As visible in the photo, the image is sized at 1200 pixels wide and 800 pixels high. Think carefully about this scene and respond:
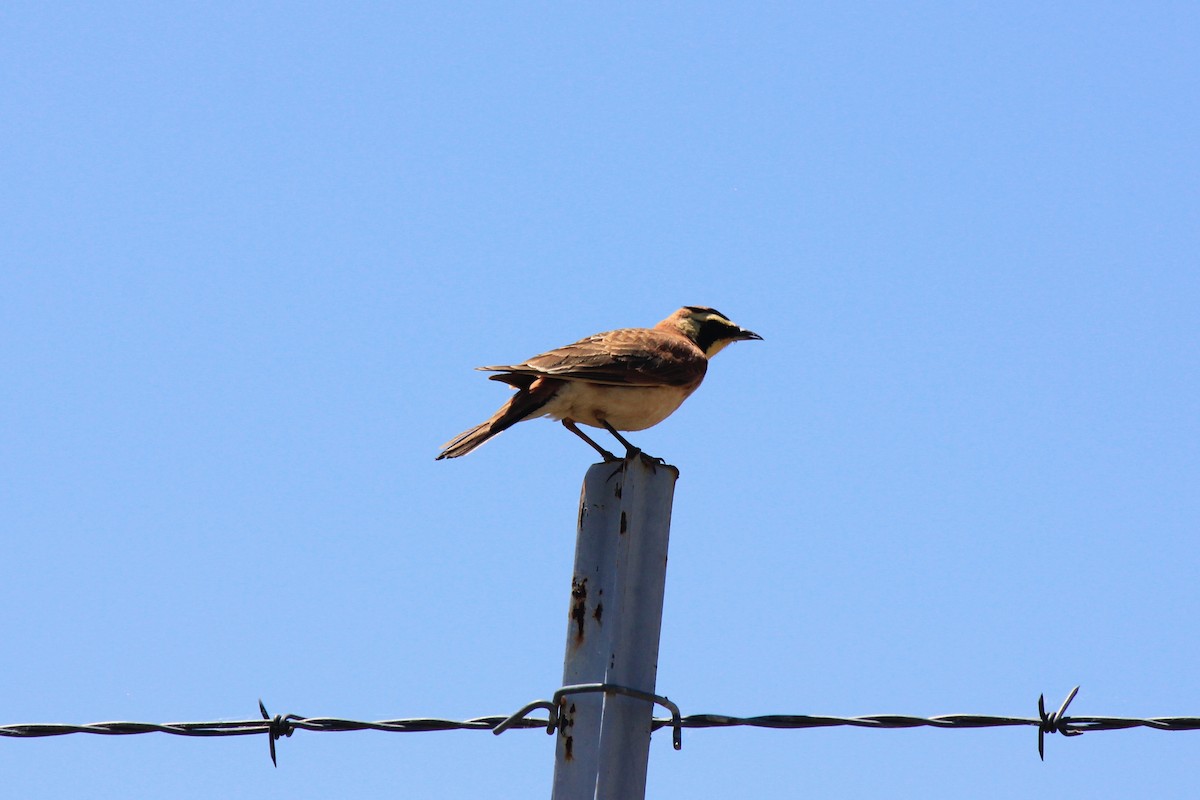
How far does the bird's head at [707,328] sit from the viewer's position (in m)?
10.8

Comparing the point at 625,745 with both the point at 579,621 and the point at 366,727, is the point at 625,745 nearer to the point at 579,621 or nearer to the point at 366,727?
the point at 579,621

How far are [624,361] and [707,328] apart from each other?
2398mm

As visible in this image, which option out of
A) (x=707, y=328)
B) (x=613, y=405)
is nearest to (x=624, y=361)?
(x=613, y=405)

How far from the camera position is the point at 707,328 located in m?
10.9

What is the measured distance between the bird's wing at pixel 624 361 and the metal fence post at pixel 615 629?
3670 millimetres

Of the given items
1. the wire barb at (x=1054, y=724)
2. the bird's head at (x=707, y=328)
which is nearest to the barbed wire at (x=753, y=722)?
the wire barb at (x=1054, y=724)

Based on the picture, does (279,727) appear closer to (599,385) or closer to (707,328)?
(599,385)

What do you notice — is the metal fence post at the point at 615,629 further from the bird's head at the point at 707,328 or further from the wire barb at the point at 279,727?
the bird's head at the point at 707,328

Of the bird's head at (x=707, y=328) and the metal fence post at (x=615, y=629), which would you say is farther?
the bird's head at (x=707, y=328)

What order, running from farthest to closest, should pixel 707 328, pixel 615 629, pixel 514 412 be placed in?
pixel 707 328
pixel 514 412
pixel 615 629

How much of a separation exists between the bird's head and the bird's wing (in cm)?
111

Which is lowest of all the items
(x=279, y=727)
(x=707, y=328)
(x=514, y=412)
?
(x=279, y=727)

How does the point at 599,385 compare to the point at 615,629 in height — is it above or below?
above

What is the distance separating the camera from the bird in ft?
26.7
